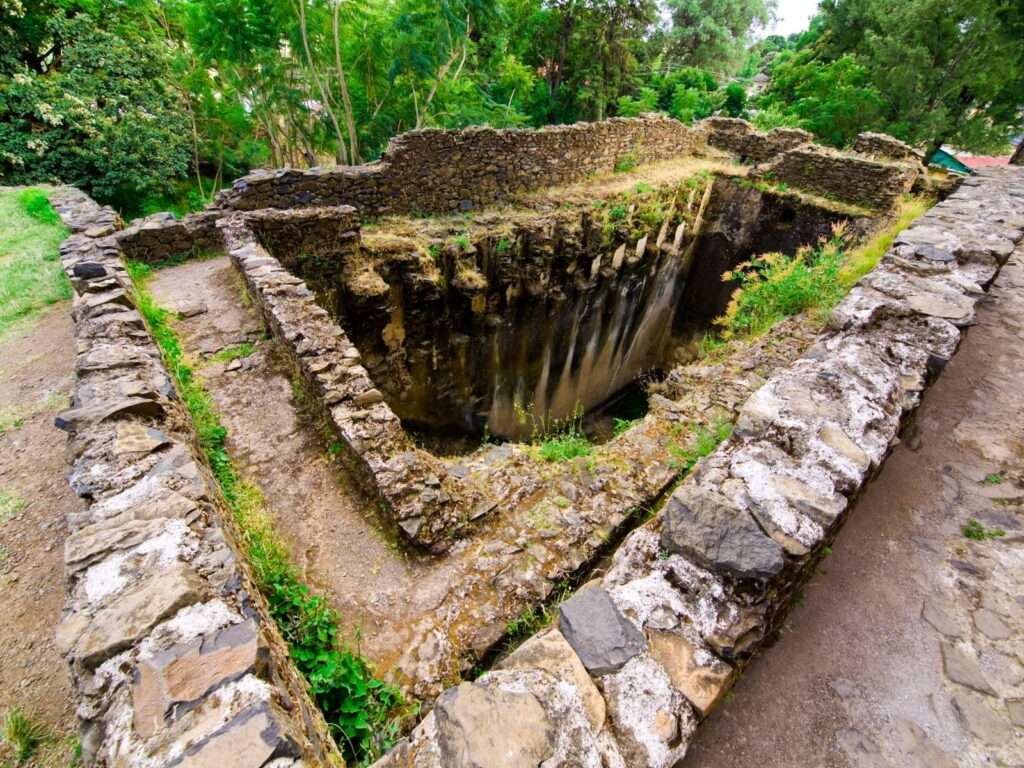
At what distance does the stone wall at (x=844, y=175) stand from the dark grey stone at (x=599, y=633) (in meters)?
11.0

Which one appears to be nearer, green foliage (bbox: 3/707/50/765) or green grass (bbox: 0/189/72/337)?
green foliage (bbox: 3/707/50/765)

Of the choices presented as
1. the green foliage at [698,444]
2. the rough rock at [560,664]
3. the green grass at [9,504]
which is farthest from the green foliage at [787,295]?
the green grass at [9,504]

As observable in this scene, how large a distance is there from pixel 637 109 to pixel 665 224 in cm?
936

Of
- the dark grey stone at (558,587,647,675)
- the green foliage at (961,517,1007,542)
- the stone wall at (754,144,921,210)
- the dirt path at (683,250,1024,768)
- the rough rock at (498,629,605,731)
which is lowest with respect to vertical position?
the dirt path at (683,250,1024,768)

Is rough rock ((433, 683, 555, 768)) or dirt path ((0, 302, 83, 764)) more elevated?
rough rock ((433, 683, 555, 768))

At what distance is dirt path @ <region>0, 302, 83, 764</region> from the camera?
2.36 meters

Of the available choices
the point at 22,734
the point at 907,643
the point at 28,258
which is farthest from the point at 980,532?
the point at 28,258

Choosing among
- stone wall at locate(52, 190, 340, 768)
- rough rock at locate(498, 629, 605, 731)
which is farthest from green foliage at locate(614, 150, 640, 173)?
rough rock at locate(498, 629, 605, 731)

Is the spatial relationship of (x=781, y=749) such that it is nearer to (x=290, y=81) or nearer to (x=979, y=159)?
(x=290, y=81)

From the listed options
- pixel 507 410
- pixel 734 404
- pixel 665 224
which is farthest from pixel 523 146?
pixel 734 404

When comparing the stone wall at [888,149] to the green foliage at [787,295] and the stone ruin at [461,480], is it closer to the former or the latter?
the stone ruin at [461,480]

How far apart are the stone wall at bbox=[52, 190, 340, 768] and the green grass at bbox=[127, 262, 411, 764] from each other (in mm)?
243

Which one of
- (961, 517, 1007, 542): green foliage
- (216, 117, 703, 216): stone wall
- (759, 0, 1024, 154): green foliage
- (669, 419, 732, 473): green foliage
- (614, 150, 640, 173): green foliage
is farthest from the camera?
(759, 0, 1024, 154): green foliage

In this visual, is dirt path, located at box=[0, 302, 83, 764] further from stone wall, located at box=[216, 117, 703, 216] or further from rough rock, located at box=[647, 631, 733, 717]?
stone wall, located at box=[216, 117, 703, 216]
